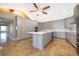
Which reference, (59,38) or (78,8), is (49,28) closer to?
(59,38)

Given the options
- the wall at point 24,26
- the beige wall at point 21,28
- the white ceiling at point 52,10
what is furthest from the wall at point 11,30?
the white ceiling at point 52,10

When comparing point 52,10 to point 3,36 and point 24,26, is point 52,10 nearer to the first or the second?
point 24,26

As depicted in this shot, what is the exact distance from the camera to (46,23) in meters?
2.44

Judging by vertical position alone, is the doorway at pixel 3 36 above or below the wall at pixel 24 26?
below

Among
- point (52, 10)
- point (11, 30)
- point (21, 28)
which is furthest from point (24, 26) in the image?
point (52, 10)

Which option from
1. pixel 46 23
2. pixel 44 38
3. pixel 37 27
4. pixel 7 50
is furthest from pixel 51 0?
pixel 7 50

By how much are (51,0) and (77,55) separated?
1.32 meters

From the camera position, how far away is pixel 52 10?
2.45 m

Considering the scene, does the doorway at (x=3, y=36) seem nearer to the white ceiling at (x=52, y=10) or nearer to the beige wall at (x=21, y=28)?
the beige wall at (x=21, y=28)

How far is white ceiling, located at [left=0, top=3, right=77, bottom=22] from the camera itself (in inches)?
94.7

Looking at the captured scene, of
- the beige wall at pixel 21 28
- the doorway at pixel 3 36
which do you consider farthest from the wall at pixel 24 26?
the doorway at pixel 3 36

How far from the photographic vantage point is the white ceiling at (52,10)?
7.89ft

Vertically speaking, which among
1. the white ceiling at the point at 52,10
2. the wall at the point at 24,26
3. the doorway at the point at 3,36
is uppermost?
the white ceiling at the point at 52,10

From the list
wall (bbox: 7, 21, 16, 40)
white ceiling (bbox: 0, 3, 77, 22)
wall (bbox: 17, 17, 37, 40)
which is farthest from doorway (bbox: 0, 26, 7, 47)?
white ceiling (bbox: 0, 3, 77, 22)
